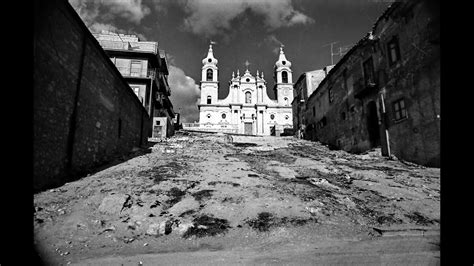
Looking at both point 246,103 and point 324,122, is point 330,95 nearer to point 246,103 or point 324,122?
point 324,122

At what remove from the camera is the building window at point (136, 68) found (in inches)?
909

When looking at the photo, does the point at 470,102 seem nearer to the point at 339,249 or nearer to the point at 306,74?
the point at 339,249

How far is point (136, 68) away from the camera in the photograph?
23.3 meters

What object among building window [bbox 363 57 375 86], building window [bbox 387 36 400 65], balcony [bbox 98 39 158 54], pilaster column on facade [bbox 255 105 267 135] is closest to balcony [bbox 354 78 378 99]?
building window [bbox 363 57 375 86]

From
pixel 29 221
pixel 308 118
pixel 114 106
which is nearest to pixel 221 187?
pixel 29 221

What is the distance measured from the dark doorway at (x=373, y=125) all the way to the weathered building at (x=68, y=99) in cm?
1423

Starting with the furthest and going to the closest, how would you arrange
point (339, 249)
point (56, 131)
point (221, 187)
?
point (221, 187) → point (56, 131) → point (339, 249)

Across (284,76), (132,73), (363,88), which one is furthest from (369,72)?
(284,76)

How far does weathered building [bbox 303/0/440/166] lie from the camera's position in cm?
989

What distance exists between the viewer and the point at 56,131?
6.38 m

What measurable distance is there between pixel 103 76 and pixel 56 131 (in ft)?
12.5

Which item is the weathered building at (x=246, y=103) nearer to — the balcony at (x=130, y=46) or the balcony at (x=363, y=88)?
the balcony at (x=130, y=46)

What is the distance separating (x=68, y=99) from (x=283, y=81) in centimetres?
5011

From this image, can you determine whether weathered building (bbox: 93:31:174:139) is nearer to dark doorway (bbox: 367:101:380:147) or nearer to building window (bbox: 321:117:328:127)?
building window (bbox: 321:117:328:127)
